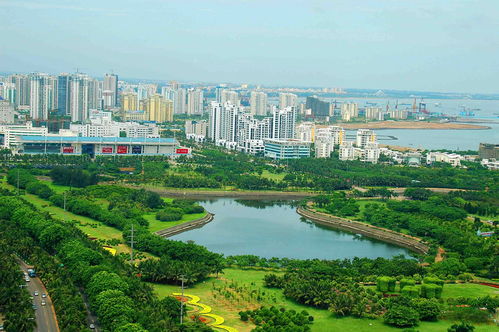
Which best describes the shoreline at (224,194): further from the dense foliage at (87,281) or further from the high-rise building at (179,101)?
the high-rise building at (179,101)

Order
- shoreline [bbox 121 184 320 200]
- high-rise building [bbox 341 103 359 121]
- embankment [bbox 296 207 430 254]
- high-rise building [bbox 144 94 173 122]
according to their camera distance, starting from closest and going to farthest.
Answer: embankment [bbox 296 207 430 254] → shoreline [bbox 121 184 320 200] → high-rise building [bbox 144 94 173 122] → high-rise building [bbox 341 103 359 121]

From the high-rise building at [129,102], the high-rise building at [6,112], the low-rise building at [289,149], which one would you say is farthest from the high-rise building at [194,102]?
the low-rise building at [289,149]

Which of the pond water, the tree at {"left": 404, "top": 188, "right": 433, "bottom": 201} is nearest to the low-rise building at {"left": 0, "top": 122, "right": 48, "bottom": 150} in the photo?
the pond water

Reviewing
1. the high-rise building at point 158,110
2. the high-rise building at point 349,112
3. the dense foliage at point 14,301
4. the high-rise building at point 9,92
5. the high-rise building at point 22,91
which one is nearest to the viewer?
the dense foliage at point 14,301

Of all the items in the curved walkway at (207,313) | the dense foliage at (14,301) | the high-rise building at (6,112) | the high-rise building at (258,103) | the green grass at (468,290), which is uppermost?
the high-rise building at (258,103)

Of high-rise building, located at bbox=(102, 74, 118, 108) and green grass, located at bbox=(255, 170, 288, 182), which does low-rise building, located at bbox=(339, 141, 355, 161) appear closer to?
green grass, located at bbox=(255, 170, 288, 182)

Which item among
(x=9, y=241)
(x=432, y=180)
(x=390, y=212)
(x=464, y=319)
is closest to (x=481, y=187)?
(x=432, y=180)
